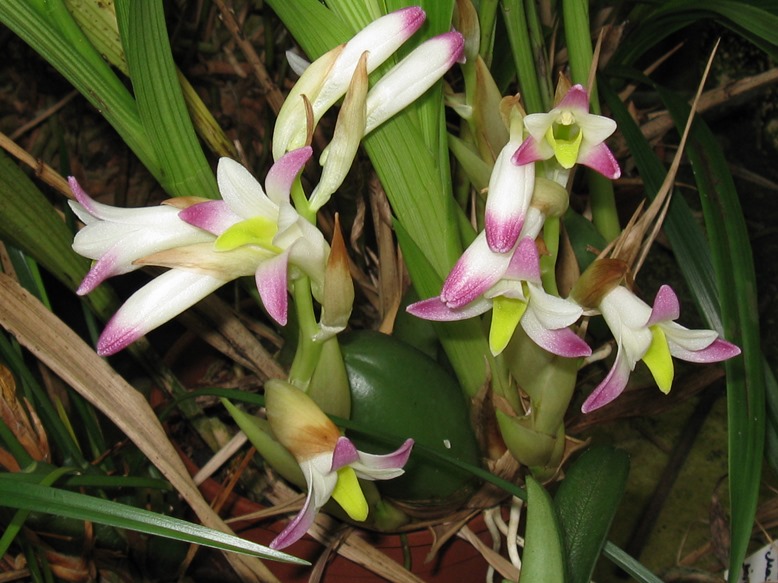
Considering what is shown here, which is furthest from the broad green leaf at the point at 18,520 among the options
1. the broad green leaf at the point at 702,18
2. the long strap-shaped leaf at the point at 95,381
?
the broad green leaf at the point at 702,18

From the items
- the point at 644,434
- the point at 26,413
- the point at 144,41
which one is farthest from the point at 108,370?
the point at 644,434

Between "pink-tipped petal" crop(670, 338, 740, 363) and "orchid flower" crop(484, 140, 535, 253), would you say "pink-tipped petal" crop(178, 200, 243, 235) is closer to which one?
"orchid flower" crop(484, 140, 535, 253)

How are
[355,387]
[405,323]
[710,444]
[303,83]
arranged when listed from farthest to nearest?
1. [710,444]
2. [405,323]
3. [355,387]
4. [303,83]

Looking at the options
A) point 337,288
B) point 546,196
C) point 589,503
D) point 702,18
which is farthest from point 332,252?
point 702,18

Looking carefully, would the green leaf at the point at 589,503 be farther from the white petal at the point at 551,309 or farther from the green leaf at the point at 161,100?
the green leaf at the point at 161,100

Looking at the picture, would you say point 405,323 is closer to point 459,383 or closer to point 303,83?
point 459,383
